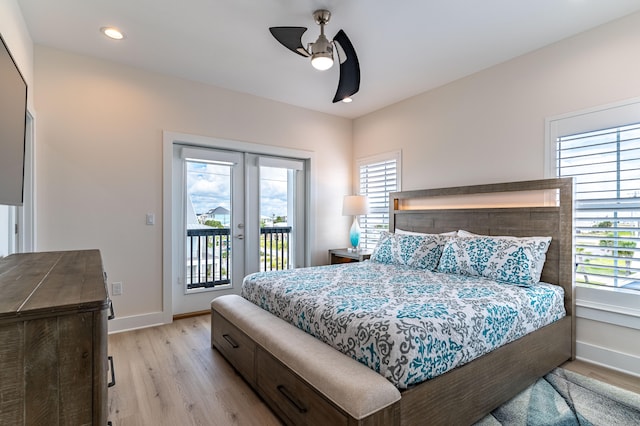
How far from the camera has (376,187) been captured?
471cm

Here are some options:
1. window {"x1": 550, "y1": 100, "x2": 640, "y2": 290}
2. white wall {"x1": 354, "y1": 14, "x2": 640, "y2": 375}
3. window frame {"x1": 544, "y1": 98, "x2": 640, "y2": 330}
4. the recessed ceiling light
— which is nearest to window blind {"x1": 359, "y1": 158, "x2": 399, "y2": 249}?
white wall {"x1": 354, "y1": 14, "x2": 640, "y2": 375}

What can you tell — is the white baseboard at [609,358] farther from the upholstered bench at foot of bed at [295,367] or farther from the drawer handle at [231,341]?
the drawer handle at [231,341]

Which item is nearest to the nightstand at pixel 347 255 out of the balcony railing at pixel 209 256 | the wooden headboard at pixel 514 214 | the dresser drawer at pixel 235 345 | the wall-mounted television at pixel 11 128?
the wooden headboard at pixel 514 214

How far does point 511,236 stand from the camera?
303 cm

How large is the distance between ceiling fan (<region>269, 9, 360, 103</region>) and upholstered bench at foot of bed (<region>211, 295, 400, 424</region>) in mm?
1894

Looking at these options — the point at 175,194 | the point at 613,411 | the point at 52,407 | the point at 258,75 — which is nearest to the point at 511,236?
the point at 613,411

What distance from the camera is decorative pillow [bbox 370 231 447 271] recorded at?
321cm

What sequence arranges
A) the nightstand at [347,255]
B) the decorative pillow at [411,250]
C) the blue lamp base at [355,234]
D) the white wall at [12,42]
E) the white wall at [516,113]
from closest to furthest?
the white wall at [12,42] → the white wall at [516,113] → the decorative pillow at [411,250] → the nightstand at [347,255] → the blue lamp base at [355,234]

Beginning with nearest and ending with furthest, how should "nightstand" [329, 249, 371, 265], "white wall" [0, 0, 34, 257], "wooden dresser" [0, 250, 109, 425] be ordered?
"wooden dresser" [0, 250, 109, 425]
"white wall" [0, 0, 34, 257]
"nightstand" [329, 249, 371, 265]

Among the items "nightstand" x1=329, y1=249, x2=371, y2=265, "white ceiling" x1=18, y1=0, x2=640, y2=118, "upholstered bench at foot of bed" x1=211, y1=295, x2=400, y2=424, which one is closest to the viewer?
"upholstered bench at foot of bed" x1=211, y1=295, x2=400, y2=424

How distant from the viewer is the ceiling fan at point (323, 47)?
7.11 ft

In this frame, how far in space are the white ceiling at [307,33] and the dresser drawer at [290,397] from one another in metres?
2.51

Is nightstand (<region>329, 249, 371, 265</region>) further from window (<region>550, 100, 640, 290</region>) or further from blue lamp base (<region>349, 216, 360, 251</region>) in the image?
window (<region>550, 100, 640, 290</region>)

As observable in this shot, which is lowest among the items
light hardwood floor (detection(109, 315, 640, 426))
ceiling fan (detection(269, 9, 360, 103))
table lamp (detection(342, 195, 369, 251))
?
light hardwood floor (detection(109, 315, 640, 426))
